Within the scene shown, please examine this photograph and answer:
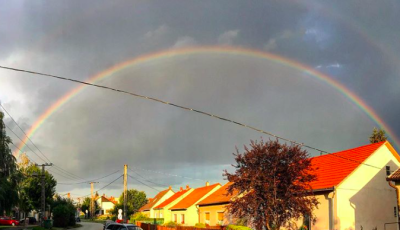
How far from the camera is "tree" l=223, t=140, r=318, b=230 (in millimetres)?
19688

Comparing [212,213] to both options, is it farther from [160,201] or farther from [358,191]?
[160,201]

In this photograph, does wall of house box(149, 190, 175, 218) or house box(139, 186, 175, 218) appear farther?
house box(139, 186, 175, 218)

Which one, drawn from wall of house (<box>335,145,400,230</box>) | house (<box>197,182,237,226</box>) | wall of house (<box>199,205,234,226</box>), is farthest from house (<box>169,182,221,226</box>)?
wall of house (<box>335,145,400,230</box>)

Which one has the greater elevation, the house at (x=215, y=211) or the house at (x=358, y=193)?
the house at (x=358, y=193)

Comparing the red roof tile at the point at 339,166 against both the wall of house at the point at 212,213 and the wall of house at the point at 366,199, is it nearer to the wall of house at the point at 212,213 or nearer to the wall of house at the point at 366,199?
the wall of house at the point at 366,199

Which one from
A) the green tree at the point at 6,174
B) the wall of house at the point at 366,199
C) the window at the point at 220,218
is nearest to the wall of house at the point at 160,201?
the window at the point at 220,218

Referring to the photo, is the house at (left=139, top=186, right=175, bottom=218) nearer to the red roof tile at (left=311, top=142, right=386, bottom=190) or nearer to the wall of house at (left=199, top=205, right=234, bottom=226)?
the wall of house at (left=199, top=205, right=234, bottom=226)

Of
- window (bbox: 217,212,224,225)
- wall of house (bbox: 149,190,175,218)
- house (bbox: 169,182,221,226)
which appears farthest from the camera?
wall of house (bbox: 149,190,175,218)

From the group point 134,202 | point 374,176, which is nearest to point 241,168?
point 374,176

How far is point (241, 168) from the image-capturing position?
68.4ft

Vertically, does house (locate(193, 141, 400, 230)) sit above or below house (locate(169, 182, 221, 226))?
above

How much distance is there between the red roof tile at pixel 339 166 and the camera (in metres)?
27.1

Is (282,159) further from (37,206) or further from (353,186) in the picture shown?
(37,206)

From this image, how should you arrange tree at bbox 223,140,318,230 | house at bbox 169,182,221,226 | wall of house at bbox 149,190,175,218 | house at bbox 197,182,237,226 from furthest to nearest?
wall of house at bbox 149,190,175,218, house at bbox 169,182,221,226, house at bbox 197,182,237,226, tree at bbox 223,140,318,230
